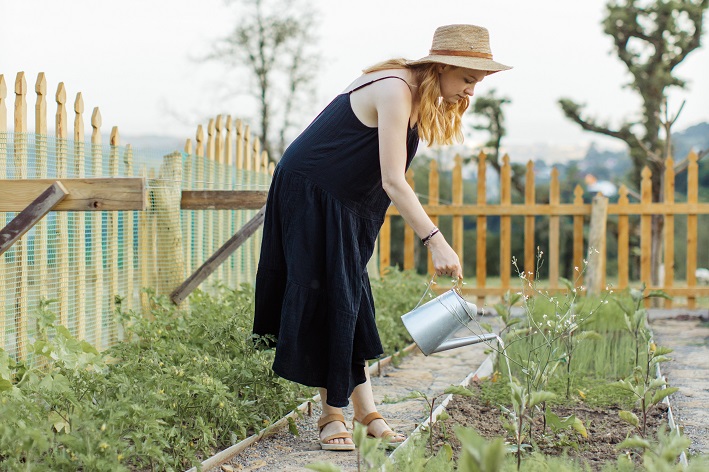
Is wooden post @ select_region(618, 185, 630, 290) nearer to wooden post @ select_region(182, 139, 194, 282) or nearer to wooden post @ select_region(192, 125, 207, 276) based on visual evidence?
wooden post @ select_region(192, 125, 207, 276)

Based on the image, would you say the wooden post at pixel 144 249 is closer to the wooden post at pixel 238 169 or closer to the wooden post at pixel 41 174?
the wooden post at pixel 41 174

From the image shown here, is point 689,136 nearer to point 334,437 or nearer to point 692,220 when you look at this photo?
point 692,220

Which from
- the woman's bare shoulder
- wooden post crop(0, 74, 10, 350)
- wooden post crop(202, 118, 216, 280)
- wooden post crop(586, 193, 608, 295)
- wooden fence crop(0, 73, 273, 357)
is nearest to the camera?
the woman's bare shoulder

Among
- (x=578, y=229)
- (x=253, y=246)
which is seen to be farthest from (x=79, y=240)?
(x=578, y=229)

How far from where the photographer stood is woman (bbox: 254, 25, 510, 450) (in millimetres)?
2799

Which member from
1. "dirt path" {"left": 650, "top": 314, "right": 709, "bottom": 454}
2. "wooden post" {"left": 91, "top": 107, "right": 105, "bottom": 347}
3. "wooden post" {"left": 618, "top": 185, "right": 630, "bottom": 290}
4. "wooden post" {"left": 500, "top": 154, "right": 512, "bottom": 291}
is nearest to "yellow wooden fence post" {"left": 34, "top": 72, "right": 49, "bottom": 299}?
"wooden post" {"left": 91, "top": 107, "right": 105, "bottom": 347}

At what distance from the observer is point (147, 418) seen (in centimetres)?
245

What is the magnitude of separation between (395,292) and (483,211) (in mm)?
3106

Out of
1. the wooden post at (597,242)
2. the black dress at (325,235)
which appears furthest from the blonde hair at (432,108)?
the wooden post at (597,242)

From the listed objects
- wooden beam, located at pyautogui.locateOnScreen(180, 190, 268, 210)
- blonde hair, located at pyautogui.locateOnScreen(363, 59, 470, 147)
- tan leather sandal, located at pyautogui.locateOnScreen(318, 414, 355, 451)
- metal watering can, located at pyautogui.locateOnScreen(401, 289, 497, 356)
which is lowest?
tan leather sandal, located at pyautogui.locateOnScreen(318, 414, 355, 451)

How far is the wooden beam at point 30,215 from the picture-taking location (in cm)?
323

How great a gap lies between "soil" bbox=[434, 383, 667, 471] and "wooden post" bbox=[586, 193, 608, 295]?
4.49m

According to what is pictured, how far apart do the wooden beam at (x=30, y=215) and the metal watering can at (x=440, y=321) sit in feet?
4.98

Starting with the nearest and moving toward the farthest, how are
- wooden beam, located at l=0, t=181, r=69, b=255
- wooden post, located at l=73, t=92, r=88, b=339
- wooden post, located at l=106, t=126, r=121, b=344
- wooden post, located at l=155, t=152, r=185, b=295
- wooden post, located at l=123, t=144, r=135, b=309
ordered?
1. wooden beam, located at l=0, t=181, r=69, b=255
2. wooden post, located at l=73, t=92, r=88, b=339
3. wooden post, located at l=106, t=126, r=121, b=344
4. wooden post, located at l=123, t=144, r=135, b=309
5. wooden post, located at l=155, t=152, r=185, b=295
